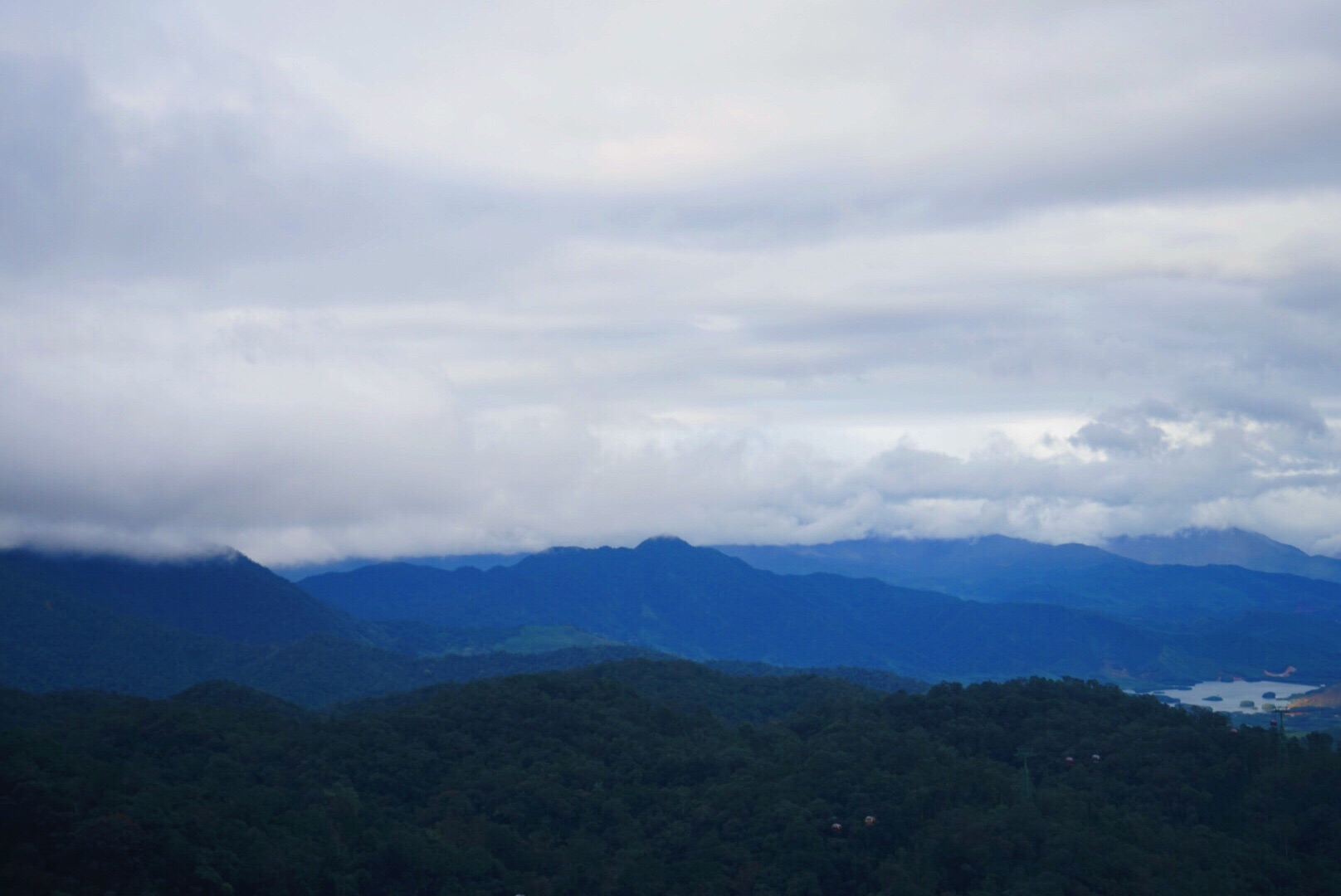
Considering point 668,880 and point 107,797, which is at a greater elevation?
point 107,797

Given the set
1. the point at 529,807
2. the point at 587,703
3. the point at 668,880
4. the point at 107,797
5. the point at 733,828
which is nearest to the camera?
the point at 107,797

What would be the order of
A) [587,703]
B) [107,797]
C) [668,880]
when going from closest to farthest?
[107,797] → [668,880] → [587,703]

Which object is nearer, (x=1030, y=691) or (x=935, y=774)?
(x=935, y=774)

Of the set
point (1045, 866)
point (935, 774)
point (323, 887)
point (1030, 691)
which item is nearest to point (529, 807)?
point (323, 887)

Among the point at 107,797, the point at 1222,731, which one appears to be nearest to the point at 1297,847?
the point at 1222,731

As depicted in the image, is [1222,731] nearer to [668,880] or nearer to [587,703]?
[668,880]

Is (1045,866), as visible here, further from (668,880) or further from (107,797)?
(107,797)
